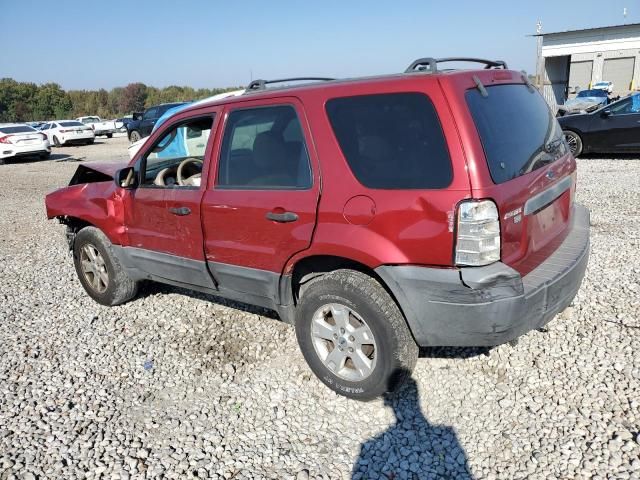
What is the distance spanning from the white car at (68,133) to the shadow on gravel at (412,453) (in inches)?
1022

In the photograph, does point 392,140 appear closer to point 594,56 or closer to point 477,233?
point 477,233

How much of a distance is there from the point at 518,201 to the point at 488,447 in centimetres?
129

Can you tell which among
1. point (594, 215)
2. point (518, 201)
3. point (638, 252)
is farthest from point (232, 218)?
point (594, 215)

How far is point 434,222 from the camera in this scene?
251 centimetres

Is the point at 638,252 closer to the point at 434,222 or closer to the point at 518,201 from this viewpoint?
the point at 518,201

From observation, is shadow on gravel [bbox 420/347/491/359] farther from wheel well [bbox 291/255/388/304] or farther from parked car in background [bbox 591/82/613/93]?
parked car in background [bbox 591/82/613/93]

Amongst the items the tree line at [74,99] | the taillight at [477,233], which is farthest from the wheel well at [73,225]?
the tree line at [74,99]

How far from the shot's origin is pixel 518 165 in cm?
271

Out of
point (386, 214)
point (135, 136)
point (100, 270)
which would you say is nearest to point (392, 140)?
point (386, 214)

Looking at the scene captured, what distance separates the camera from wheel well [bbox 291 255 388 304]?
2916mm

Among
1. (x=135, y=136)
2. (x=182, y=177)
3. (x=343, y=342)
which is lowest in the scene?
(x=343, y=342)

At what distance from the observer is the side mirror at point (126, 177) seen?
401 cm

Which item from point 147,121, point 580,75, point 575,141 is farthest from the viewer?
point 580,75

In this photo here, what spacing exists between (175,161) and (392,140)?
97.6 inches
